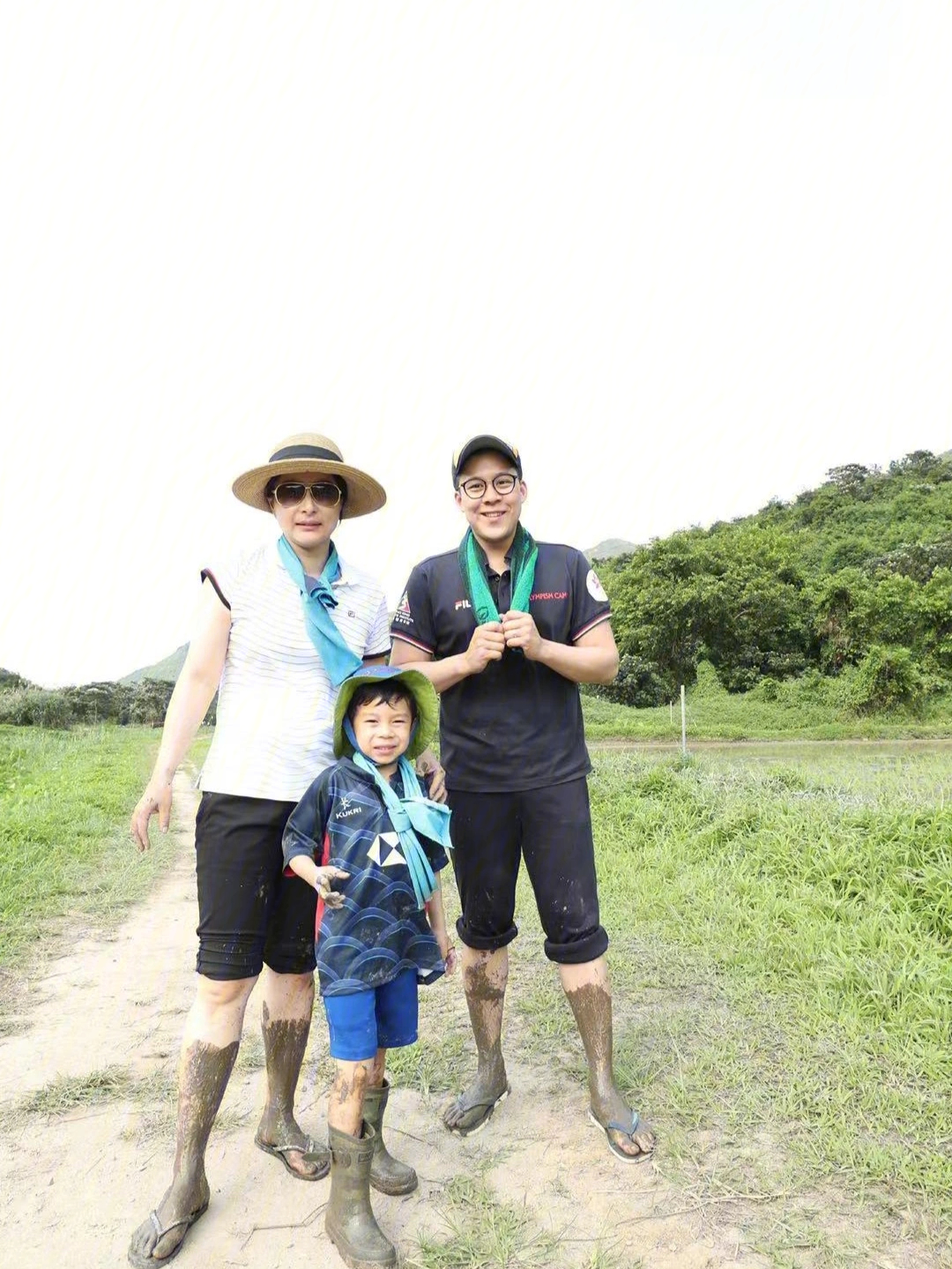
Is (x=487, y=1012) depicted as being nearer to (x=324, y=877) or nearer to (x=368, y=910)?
(x=368, y=910)

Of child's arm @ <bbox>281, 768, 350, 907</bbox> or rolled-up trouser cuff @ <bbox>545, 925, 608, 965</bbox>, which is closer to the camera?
child's arm @ <bbox>281, 768, 350, 907</bbox>

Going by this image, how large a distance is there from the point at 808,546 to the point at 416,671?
1618 inches

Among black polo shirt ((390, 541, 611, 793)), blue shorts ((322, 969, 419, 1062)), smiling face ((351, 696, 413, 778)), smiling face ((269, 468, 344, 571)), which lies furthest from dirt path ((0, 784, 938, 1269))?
smiling face ((269, 468, 344, 571))

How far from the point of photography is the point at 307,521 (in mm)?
2533

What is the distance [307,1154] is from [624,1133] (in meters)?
0.91

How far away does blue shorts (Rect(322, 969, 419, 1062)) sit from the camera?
86.0 inches

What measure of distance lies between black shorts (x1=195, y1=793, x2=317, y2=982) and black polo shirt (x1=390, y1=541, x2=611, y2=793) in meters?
0.67

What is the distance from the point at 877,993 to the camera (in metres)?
3.25

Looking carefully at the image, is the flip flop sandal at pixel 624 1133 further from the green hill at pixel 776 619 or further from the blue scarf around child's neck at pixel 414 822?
the green hill at pixel 776 619

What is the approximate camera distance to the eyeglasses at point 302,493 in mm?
2539

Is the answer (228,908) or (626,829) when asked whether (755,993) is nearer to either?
(228,908)

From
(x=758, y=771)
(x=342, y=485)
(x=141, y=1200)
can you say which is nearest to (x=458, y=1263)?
(x=141, y=1200)

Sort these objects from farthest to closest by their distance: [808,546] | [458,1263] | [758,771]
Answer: [808,546] < [758,771] < [458,1263]

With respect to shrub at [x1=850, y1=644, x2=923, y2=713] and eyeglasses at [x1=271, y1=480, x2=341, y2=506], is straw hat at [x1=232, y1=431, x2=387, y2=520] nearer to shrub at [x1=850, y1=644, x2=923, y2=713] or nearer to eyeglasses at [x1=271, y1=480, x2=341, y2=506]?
eyeglasses at [x1=271, y1=480, x2=341, y2=506]
